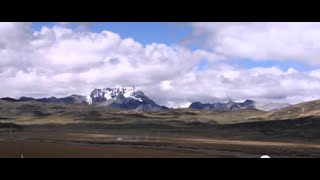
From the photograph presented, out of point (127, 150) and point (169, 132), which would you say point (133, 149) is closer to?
point (127, 150)

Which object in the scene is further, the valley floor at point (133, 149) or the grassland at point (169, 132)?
the grassland at point (169, 132)

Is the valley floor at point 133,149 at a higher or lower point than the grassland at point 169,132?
lower

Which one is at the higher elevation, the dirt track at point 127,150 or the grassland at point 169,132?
the grassland at point 169,132

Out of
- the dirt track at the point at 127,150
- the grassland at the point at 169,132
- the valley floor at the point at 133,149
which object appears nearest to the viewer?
the dirt track at the point at 127,150

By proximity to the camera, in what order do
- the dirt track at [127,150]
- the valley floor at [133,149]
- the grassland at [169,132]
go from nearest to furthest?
1. the dirt track at [127,150]
2. the valley floor at [133,149]
3. the grassland at [169,132]

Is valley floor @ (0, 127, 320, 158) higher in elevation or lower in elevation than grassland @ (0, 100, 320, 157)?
lower

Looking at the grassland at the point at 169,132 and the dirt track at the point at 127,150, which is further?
the grassland at the point at 169,132

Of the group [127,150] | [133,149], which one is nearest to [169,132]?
[133,149]

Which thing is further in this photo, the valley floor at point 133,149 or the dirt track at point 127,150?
the valley floor at point 133,149
